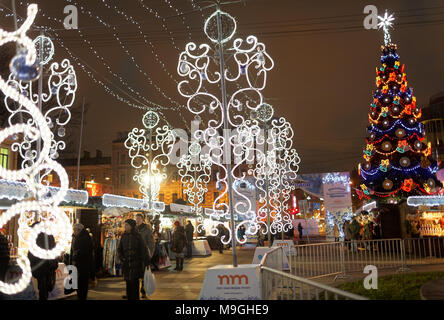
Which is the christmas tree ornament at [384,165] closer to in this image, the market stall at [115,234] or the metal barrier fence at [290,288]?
the market stall at [115,234]

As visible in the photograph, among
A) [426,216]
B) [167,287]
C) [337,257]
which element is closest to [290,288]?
[167,287]

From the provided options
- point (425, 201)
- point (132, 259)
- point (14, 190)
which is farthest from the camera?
point (425, 201)

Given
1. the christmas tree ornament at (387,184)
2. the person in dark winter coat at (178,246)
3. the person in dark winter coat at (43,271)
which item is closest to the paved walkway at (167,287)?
the person in dark winter coat at (178,246)

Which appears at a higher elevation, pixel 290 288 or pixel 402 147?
pixel 402 147

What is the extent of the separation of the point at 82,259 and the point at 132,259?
126 cm

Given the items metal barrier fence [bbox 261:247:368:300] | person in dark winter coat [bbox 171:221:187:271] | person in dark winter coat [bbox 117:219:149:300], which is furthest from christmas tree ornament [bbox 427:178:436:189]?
person in dark winter coat [bbox 117:219:149:300]

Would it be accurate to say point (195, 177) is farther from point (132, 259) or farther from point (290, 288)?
point (290, 288)

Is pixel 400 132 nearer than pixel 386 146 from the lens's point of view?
Yes

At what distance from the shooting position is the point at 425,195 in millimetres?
22688

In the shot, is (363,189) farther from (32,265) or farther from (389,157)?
(32,265)

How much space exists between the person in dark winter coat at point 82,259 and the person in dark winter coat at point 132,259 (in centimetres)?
93

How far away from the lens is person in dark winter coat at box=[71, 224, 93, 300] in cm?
873

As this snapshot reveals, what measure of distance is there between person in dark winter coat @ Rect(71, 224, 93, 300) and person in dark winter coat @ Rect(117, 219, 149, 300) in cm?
93

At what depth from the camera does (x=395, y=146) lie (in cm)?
2353
